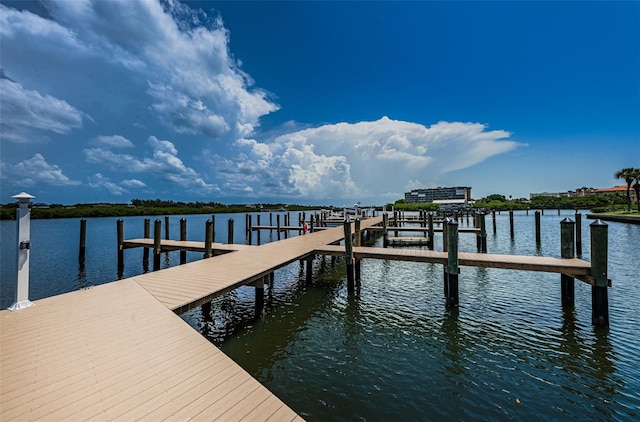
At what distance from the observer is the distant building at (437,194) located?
13612cm

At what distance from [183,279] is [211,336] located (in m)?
1.63

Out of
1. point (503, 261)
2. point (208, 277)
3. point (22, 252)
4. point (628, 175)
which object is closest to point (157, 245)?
point (208, 277)

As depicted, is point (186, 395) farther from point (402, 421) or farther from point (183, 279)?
point (183, 279)

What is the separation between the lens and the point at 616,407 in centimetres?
450

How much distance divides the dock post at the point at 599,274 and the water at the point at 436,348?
324 millimetres

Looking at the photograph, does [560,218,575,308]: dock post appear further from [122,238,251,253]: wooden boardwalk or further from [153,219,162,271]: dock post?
[153,219,162,271]: dock post

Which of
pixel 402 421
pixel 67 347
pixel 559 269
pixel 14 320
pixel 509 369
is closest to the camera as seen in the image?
pixel 67 347

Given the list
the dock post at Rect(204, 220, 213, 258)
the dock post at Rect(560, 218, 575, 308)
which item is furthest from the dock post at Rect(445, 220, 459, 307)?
the dock post at Rect(204, 220, 213, 258)

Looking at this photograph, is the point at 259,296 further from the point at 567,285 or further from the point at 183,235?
the point at 183,235

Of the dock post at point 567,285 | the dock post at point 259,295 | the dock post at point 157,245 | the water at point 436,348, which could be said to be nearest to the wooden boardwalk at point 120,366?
the water at point 436,348

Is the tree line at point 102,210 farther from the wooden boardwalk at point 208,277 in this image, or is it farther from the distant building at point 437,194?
the distant building at point 437,194

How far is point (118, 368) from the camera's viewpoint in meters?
3.49

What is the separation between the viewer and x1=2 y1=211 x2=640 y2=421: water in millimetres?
4621

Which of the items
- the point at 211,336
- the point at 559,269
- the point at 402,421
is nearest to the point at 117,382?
the point at 402,421
